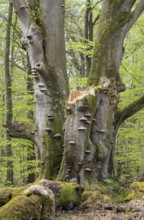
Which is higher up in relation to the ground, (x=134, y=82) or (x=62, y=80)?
(x=134, y=82)

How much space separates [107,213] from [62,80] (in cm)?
339

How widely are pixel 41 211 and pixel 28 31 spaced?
4.28 metres

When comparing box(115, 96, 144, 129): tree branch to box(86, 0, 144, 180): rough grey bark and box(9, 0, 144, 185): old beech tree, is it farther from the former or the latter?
box(86, 0, 144, 180): rough grey bark

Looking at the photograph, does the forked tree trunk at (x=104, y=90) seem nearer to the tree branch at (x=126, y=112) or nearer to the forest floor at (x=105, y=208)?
the tree branch at (x=126, y=112)

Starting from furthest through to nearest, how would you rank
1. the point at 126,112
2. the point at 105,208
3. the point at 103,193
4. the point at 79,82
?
1. the point at 79,82
2. the point at 126,112
3. the point at 103,193
4. the point at 105,208

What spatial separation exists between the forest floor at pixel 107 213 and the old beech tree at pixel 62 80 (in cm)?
134

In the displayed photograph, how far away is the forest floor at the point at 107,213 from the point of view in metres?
3.59

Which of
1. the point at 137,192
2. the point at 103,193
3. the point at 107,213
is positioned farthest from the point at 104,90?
the point at 107,213

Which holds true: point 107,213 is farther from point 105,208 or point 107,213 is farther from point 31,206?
point 31,206

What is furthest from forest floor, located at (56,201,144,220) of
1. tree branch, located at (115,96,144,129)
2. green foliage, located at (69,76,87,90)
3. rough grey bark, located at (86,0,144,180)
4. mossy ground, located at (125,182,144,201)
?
green foliage, located at (69,76,87,90)

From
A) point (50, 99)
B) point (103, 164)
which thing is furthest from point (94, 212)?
point (50, 99)

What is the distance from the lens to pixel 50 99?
20.6 ft

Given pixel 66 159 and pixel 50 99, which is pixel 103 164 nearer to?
pixel 66 159

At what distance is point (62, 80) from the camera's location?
649cm
